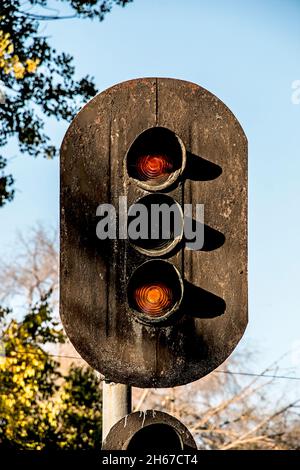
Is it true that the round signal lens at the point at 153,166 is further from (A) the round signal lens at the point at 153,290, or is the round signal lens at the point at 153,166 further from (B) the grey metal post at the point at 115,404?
(B) the grey metal post at the point at 115,404

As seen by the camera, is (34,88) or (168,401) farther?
(168,401)

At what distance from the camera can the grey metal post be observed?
4160 millimetres

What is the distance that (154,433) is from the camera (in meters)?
3.41

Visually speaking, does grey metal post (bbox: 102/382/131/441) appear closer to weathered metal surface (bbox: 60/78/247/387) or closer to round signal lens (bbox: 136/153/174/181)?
weathered metal surface (bbox: 60/78/247/387)

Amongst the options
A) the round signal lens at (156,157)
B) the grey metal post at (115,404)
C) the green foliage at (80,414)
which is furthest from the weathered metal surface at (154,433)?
the green foliage at (80,414)

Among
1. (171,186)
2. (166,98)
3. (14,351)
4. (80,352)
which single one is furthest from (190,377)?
(14,351)

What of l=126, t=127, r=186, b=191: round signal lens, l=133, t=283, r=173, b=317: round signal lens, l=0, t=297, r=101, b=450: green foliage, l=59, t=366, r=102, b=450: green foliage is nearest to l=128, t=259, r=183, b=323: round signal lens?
l=133, t=283, r=173, b=317: round signal lens

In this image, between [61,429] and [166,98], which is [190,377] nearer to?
[166,98]

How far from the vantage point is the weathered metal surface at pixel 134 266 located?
12.1 feet

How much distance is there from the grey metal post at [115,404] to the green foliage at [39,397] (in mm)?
6507

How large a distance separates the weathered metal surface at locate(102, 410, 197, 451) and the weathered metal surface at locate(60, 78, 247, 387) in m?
0.30

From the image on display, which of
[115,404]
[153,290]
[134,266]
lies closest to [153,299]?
[153,290]

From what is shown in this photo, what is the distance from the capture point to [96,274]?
12.1ft

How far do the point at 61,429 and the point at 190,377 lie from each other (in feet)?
26.7
